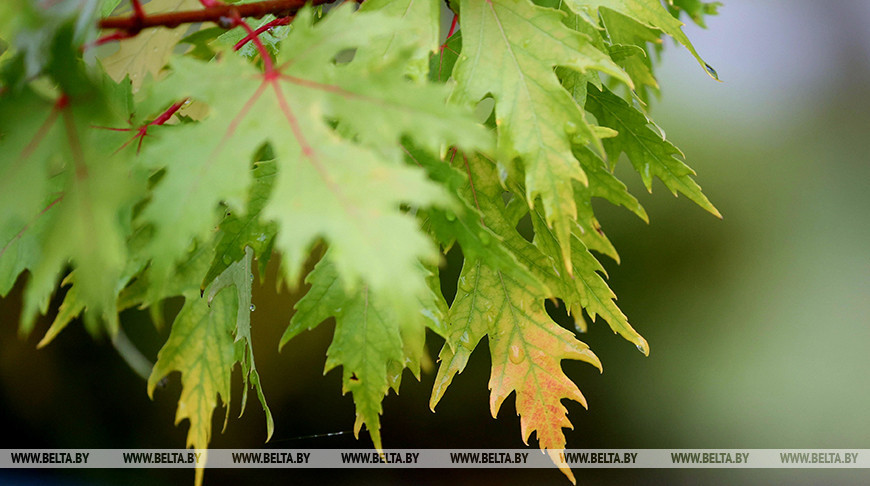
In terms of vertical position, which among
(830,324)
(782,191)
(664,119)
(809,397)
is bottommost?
(809,397)

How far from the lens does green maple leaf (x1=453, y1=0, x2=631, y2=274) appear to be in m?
0.40

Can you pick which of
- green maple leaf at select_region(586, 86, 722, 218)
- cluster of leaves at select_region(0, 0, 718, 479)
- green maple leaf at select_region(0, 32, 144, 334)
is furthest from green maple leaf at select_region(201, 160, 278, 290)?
green maple leaf at select_region(586, 86, 722, 218)

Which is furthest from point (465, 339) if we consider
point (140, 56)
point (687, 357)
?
point (687, 357)

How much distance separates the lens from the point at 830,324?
69.7 inches

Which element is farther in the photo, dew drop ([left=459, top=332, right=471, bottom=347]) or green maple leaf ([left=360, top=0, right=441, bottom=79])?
dew drop ([left=459, top=332, right=471, bottom=347])

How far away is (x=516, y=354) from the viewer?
536 mm

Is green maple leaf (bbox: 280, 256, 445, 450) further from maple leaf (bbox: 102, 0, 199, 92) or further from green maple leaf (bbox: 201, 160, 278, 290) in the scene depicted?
maple leaf (bbox: 102, 0, 199, 92)

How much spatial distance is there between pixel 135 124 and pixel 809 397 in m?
2.03

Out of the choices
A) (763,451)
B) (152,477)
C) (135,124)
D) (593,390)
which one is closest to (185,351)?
(135,124)

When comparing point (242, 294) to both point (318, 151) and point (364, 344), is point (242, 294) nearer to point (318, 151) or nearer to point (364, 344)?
point (364, 344)

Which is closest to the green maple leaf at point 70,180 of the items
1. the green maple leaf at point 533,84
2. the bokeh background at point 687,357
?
the green maple leaf at point 533,84

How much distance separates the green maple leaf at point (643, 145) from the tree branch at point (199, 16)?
12.0 inches

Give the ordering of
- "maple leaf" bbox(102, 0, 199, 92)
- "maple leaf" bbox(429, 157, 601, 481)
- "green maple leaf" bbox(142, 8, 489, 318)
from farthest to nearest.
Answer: "maple leaf" bbox(102, 0, 199, 92) < "maple leaf" bbox(429, 157, 601, 481) < "green maple leaf" bbox(142, 8, 489, 318)

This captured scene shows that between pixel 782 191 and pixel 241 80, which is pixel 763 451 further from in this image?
pixel 241 80
